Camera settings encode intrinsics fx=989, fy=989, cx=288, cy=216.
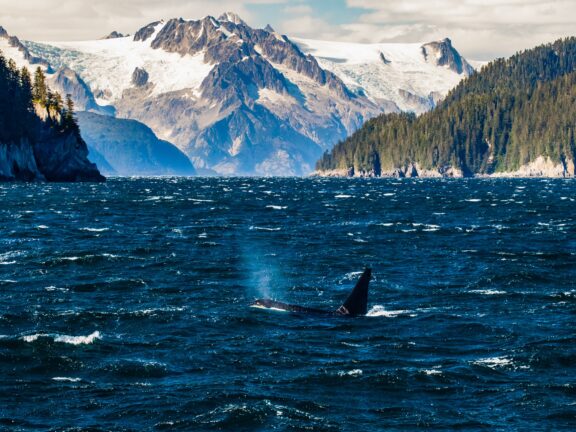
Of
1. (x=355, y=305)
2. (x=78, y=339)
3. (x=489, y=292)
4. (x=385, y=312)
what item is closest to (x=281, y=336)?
(x=355, y=305)

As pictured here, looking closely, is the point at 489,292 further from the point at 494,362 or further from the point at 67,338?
the point at 67,338

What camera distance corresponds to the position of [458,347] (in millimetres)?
37156

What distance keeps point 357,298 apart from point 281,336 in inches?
226

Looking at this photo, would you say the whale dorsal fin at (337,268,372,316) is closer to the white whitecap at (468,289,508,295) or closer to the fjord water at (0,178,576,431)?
the fjord water at (0,178,576,431)

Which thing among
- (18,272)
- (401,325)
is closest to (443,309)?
(401,325)

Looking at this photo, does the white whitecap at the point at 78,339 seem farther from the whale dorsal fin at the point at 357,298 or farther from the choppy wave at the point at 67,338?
the whale dorsal fin at the point at 357,298

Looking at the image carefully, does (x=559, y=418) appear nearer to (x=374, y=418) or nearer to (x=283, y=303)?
(x=374, y=418)

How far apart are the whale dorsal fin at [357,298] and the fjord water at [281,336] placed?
107cm

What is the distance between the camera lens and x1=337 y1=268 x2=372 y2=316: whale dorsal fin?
43.3 metres

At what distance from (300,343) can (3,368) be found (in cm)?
1090

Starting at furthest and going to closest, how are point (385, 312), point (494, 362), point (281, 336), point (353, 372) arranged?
1. point (385, 312)
2. point (281, 336)
3. point (494, 362)
4. point (353, 372)

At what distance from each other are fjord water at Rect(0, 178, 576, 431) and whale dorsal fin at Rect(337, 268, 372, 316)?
107 cm

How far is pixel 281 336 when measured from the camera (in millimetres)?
38812

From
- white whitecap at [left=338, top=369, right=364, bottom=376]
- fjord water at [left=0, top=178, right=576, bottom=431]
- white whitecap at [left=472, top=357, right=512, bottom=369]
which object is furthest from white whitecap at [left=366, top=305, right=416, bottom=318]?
white whitecap at [left=338, top=369, right=364, bottom=376]
